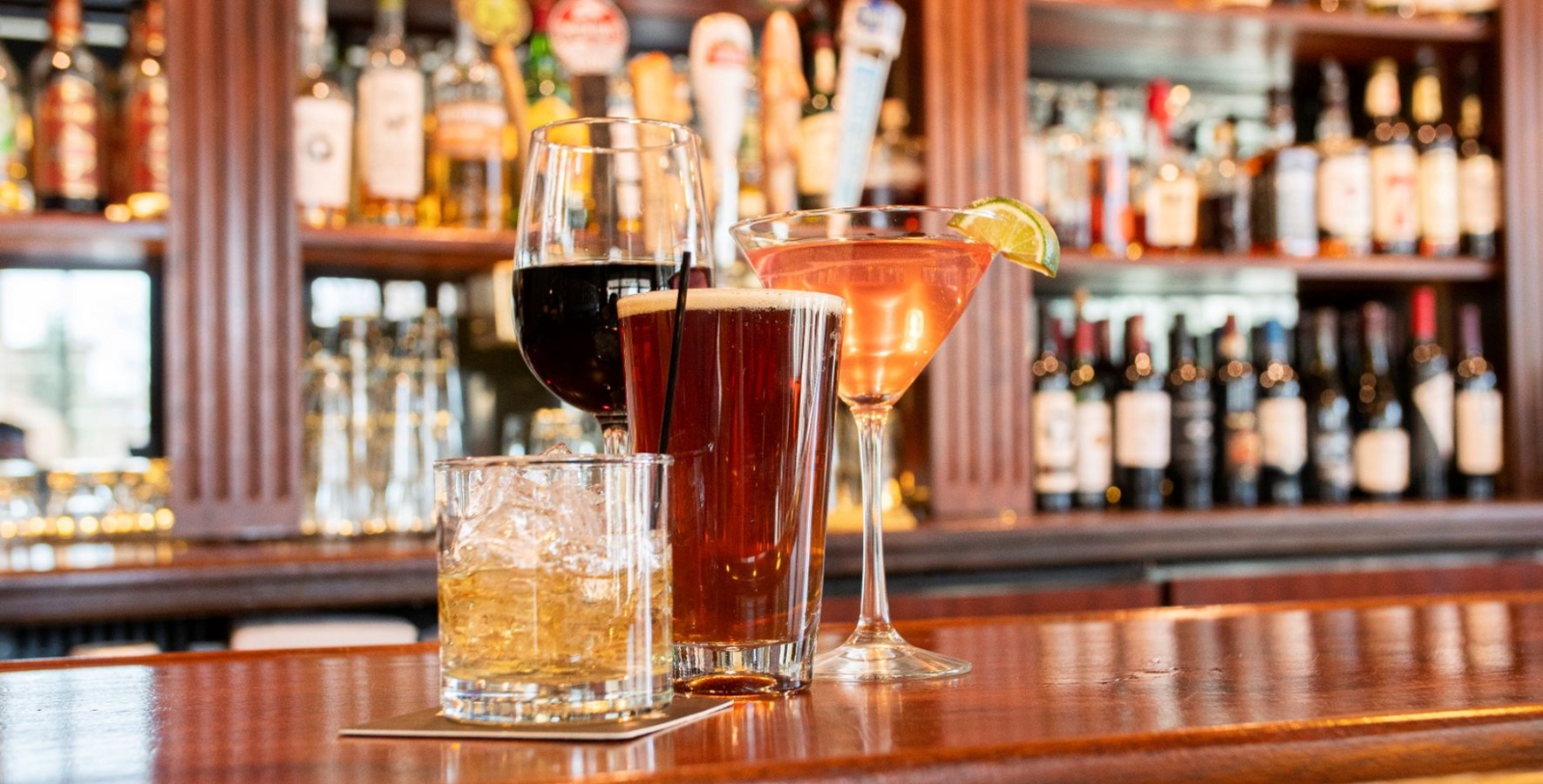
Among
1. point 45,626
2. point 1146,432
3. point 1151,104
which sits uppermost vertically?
point 1151,104

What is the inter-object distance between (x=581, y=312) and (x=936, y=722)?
0.31 metres

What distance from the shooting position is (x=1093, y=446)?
236 cm

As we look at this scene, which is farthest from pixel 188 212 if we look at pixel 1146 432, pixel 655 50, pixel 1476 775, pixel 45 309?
pixel 1476 775

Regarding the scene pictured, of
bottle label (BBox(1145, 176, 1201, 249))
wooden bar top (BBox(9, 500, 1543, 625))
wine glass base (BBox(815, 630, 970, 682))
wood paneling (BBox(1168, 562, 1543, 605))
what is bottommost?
wood paneling (BBox(1168, 562, 1543, 605))

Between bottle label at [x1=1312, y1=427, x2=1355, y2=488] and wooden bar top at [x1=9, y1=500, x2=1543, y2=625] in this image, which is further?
bottle label at [x1=1312, y1=427, x2=1355, y2=488]

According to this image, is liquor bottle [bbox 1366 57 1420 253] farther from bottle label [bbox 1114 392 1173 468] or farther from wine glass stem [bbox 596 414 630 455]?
wine glass stem [bbox 596 414 630 455]

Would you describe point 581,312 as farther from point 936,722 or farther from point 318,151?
point 318,151

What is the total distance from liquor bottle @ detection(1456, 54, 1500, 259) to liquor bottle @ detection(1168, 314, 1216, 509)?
0.55 meters

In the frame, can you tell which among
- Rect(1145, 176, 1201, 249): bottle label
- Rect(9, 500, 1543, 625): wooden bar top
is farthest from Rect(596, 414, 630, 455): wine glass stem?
Rect(1145, 176, 1201, 249): bottle label

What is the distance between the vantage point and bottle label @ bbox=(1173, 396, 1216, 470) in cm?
241

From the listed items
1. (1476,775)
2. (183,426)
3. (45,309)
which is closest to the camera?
(1476,775)

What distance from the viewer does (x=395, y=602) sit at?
176 centimetres

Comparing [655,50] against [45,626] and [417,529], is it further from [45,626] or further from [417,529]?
[45,626]

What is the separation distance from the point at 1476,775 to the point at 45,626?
1579 millimetres
